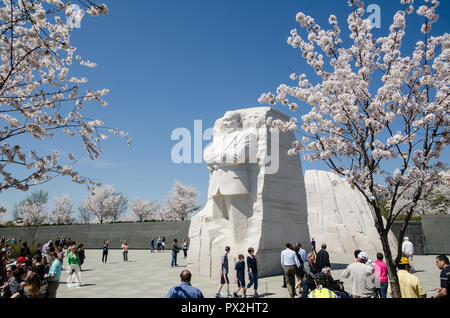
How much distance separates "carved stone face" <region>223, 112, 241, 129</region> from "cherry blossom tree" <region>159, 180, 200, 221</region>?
32.4 m

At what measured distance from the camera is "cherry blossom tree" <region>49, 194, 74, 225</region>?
49781 millimetres

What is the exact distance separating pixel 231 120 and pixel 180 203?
1289 inches

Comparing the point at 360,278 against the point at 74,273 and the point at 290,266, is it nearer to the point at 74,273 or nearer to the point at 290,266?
the point at 290,266

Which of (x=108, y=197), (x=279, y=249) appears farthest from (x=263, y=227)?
(x=108, y=197)

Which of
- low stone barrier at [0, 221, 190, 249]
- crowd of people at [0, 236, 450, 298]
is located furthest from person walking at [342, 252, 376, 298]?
low stone barrier at [0, 221, 190, 249]

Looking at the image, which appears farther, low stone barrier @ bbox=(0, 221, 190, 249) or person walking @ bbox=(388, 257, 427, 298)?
low stone barrier @ bbox=(0, 221, 190, 249)

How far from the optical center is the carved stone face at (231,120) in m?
13.1

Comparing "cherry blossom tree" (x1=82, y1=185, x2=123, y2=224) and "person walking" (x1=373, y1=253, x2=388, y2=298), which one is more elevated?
"cherry blossom tree" (x1=82, y1=185, x2=123, y2=224)

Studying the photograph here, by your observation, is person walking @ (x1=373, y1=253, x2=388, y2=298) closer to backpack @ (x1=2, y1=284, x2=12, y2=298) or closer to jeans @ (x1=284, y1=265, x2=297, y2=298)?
jeans @ (x1=284, y1=265, x2=297, y2=298)

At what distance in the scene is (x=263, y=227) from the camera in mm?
11797

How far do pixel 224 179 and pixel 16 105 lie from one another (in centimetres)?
823

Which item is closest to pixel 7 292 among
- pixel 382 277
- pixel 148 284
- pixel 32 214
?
pixel 148 284

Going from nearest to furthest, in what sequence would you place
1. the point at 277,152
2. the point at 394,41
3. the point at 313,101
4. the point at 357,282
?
the point at 357,282, the point at 394,41, the point at 313,101, the point at 277,152
